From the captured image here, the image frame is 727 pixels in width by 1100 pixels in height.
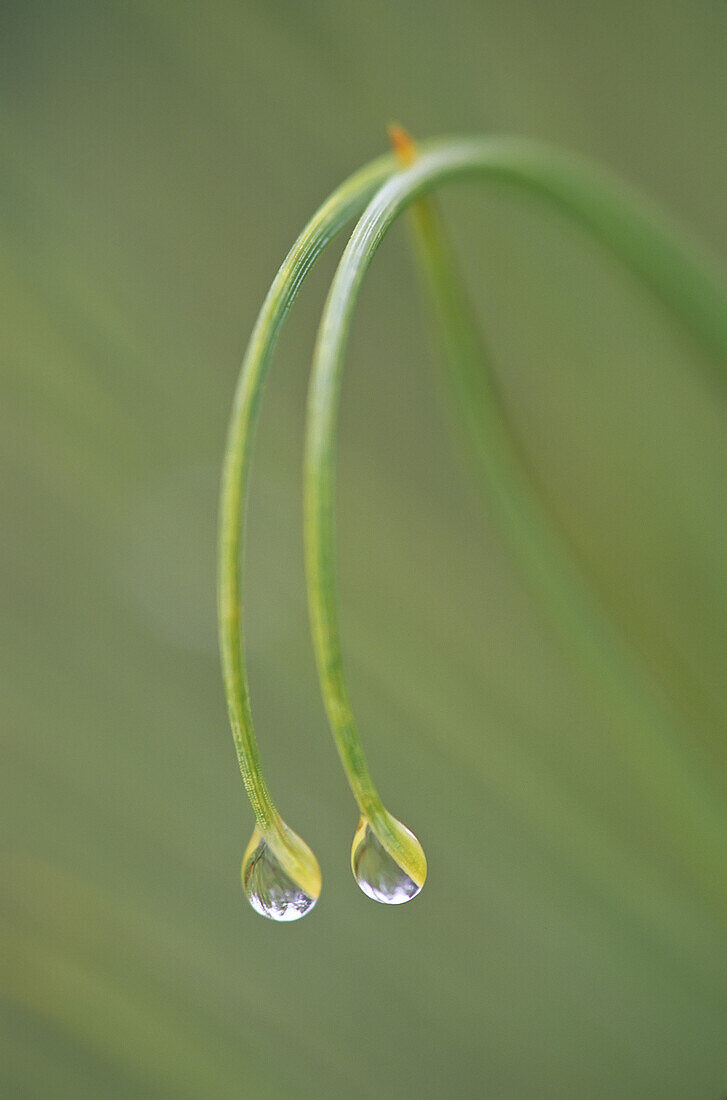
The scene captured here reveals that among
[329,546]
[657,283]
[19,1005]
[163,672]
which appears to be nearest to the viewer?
[329,546]

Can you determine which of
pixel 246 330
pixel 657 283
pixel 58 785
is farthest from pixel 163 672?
pixel 657 283

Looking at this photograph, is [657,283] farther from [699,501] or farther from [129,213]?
[129,213]

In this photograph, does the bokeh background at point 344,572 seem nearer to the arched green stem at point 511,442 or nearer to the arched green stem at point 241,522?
the arched green stem at point 511,442

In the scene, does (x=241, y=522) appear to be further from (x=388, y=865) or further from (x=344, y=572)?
(x=344, y=572)

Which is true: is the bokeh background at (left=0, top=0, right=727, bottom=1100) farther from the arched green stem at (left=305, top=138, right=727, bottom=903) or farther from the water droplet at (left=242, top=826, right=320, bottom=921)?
the water droplet at (left=242, top=826, right=320, bottom=921)

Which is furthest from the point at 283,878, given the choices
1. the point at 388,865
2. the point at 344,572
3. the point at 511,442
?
the point at 344,572

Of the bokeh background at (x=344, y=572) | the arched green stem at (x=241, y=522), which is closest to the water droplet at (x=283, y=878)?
the arched green stem at (x=241, y=522)
